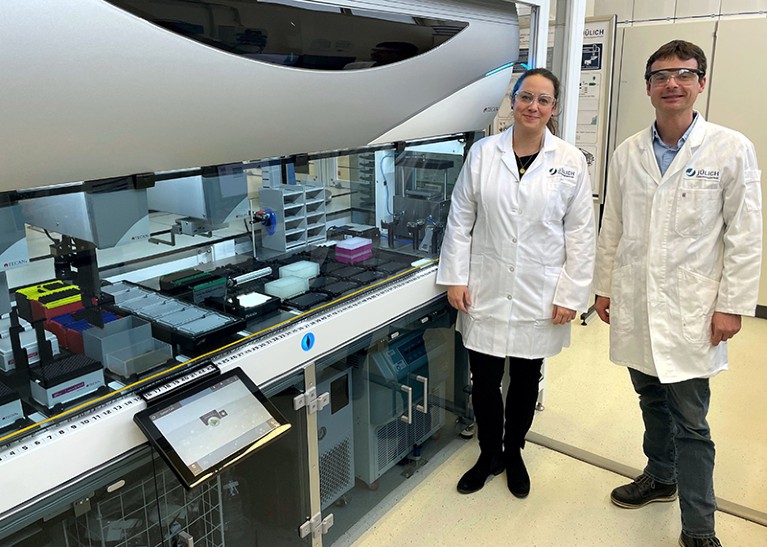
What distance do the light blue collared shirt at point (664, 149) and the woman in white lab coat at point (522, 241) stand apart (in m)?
0.23

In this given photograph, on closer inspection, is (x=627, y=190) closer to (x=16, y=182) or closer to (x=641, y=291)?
(x=641, y=291)

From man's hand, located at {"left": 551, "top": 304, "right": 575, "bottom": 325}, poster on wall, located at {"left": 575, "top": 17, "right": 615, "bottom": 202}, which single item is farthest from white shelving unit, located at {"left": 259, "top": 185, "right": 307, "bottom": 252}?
poster on wall, located at {"left": 575, "top": 17, "right": 615, "bottom": 202}

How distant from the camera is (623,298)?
6.33ft

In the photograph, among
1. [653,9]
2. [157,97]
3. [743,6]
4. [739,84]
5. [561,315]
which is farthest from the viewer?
[653,9]

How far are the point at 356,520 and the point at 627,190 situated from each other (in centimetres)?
143

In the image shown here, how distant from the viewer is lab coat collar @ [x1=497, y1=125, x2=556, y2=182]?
76.5 inches

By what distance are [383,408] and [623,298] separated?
2.90ft

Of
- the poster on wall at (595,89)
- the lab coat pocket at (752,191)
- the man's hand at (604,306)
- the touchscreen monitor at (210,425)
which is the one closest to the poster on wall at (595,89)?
the poster on wall at (595,89)

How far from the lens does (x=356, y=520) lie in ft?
7.02

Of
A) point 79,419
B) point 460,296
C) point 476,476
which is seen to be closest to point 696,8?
point 460,296

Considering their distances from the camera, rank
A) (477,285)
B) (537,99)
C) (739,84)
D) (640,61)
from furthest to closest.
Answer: (640,61) < (739,84) < (477,285) < (537,99)

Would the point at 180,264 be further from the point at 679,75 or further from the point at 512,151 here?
the point at 679,75

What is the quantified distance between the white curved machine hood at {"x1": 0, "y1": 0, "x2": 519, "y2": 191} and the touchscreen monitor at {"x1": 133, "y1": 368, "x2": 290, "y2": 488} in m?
0.49

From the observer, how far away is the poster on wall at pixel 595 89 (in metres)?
3.81
